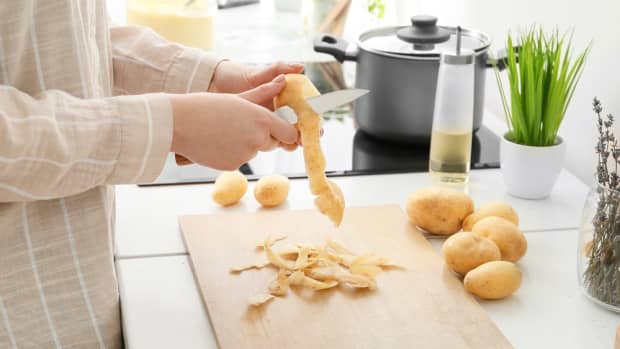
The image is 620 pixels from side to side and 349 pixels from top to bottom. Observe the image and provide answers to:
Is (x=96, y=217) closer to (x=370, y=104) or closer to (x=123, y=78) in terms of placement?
(x=123, y=78)

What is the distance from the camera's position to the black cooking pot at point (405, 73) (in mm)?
1447

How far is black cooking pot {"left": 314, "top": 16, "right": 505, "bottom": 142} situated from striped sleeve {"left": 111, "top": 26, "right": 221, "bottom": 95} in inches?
15.3

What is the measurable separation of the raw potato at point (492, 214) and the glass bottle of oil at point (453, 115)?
177mm

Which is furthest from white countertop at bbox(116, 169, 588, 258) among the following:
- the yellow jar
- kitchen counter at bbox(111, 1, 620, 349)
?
the yellow jar

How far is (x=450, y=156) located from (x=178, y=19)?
79 cm

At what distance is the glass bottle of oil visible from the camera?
1317mm

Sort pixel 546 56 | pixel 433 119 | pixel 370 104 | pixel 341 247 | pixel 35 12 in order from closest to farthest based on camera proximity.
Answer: pixel 35 12, pixel 341 247, pixel 546 56, pixel 433 119, pixel 370 104

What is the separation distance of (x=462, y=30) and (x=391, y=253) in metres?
0.56

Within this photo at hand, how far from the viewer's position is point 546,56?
4.22 ft

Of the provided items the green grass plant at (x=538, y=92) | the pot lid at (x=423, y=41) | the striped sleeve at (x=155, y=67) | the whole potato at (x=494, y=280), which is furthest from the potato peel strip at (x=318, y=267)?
the pot lid at (x=423, y=41)

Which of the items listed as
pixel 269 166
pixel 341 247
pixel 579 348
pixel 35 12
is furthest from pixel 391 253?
pixel 35 12

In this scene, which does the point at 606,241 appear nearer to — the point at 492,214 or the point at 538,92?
the point at 492,214

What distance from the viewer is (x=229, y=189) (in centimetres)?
127

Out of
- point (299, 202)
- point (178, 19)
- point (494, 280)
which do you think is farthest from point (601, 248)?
point (178, 19)
